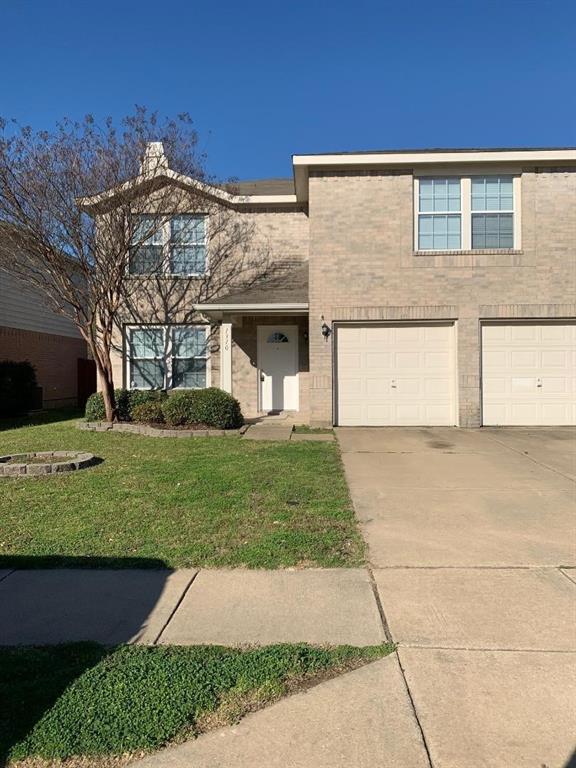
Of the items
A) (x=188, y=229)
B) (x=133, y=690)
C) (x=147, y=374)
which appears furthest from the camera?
(x=147, y=374)

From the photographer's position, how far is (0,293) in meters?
18.5

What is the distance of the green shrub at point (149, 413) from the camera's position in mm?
12719

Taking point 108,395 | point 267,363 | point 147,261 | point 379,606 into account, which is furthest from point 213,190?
point 379,606

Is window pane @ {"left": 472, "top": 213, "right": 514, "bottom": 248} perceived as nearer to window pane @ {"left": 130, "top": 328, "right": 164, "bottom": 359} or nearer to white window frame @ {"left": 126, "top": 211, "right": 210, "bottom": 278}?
white window frame @ {"left": 126, "top": 211, "right": 210, "bottom": 278}

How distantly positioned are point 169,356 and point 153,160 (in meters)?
5.21

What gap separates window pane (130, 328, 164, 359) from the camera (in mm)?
15539

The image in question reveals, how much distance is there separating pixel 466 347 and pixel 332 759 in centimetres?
1143

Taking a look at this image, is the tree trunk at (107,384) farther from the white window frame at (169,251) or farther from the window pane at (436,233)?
the window pane at (436,233)

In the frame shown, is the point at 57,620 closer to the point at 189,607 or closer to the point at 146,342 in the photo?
the point at 189,607

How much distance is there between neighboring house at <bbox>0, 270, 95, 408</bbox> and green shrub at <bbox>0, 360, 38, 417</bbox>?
1.17 meters

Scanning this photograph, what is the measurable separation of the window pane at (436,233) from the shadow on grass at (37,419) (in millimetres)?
10667

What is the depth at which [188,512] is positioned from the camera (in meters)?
6.19

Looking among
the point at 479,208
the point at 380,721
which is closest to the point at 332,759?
the point at 380,721

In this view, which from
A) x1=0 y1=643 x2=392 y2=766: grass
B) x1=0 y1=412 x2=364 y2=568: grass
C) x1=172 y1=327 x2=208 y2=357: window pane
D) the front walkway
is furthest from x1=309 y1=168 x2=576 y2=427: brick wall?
x1=0 y1=643 x2=392 y2=766: grass
